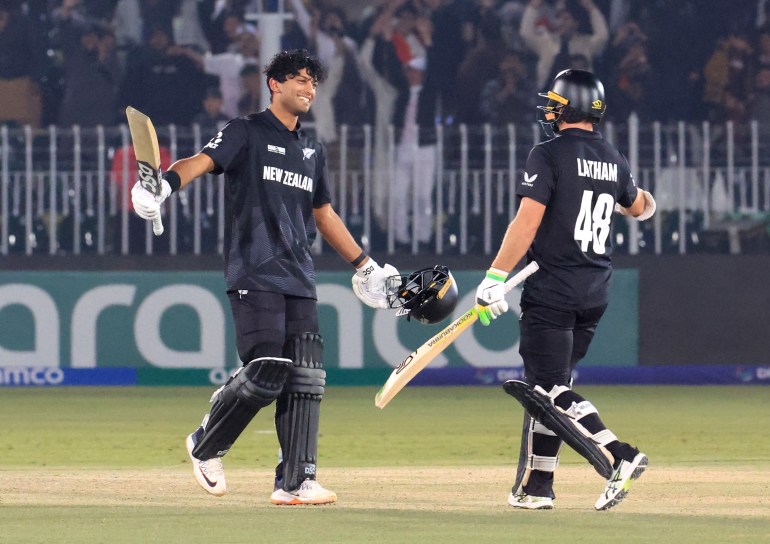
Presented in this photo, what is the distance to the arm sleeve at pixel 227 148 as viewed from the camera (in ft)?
25.9

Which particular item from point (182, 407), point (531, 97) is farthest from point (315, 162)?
point (531, 97)

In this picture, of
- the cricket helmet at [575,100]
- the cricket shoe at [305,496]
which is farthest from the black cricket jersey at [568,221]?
the cricket shoe at [305,496]

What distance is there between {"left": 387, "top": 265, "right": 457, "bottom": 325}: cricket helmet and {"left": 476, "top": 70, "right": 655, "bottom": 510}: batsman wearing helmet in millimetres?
662

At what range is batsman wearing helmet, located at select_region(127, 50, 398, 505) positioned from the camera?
7812mm

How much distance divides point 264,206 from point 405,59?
34.2 feet

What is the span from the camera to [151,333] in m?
16.0

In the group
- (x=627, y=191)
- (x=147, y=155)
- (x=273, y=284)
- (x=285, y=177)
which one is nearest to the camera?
(x=147, y=155)

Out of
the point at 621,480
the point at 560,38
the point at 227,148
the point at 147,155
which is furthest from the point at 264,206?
the point at 560,38

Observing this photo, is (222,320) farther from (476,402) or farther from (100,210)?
(476,402)

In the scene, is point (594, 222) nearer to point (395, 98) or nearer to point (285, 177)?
point (285, 177)

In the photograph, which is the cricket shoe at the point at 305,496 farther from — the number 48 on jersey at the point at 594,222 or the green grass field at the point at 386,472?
the number 48 on jersey at the point at 594,222

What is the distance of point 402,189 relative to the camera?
16234 mm

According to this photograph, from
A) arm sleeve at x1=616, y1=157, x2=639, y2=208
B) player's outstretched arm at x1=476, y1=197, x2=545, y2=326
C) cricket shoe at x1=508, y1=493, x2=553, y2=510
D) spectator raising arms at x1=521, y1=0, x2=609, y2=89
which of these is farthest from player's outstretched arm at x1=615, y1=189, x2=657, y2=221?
spectator raising arms at x1=521, y1=0, x2=609, y2=89

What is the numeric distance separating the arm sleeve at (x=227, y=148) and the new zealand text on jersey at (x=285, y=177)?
0.49 feet
